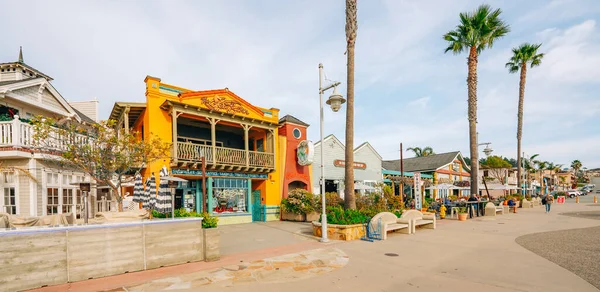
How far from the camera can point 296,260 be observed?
27.6ft

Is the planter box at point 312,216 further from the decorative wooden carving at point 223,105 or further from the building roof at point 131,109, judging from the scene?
the building roof at point 131,109

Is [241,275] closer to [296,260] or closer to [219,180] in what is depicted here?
[296,260]

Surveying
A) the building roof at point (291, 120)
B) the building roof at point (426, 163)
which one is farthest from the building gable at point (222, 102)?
Result: the building roof at point (426, 163)

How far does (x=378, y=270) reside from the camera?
290 inches

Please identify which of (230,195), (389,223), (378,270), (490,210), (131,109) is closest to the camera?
(378,270)

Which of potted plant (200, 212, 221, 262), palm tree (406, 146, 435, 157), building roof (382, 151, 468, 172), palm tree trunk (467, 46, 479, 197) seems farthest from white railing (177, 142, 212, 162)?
palm tree (406, 146, 435, 157)

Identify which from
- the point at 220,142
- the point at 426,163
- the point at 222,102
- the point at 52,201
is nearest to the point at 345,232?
the point at 222,102

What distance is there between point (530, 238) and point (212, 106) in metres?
15.7

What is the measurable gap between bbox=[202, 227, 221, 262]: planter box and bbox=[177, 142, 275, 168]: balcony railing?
7289 millimetres

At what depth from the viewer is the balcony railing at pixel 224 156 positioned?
15.5m

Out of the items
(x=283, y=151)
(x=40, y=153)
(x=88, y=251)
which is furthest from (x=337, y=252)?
(x=40, y=153)

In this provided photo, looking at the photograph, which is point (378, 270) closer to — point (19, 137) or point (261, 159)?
point (261, 159)

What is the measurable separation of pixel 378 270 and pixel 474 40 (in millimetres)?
21390

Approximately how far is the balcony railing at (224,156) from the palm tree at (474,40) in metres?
15.0
